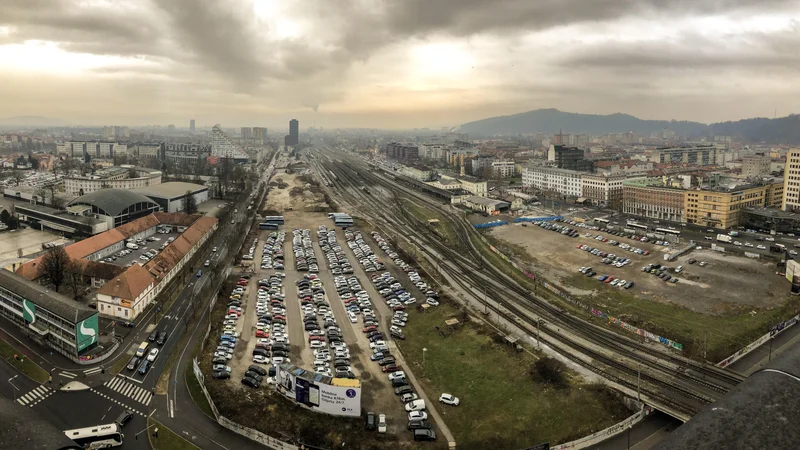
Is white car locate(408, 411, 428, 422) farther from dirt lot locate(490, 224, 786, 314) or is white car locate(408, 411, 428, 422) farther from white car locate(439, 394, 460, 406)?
dirt lot locate(490, 224, 786, 314)

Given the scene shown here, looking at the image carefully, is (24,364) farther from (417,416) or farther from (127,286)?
(417,416)

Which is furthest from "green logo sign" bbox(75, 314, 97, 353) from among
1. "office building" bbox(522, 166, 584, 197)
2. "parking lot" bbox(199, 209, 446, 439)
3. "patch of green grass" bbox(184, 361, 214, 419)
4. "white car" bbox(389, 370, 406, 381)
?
"office building" bbox(522, 166, 584, 197)

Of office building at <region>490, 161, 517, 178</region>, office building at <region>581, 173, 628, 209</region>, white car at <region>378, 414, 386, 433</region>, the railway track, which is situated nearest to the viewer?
white car at <region>378, 414, 386, 433</region>

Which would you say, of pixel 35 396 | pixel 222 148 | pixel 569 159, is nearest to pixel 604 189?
pixel 569 159

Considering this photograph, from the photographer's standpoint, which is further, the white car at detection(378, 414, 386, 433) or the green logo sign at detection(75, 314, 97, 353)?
the green logo sign at detection(75, 314, 97, 353)

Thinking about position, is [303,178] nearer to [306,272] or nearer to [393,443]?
[306,272]

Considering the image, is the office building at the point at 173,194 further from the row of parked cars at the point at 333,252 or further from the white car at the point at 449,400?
the white car at the point at 449,400

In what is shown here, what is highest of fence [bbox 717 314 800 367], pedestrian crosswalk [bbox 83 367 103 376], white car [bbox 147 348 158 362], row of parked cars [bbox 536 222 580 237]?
row of parked cars [bbox 536 222 580 237]

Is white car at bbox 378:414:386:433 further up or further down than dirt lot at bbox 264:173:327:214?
further down
